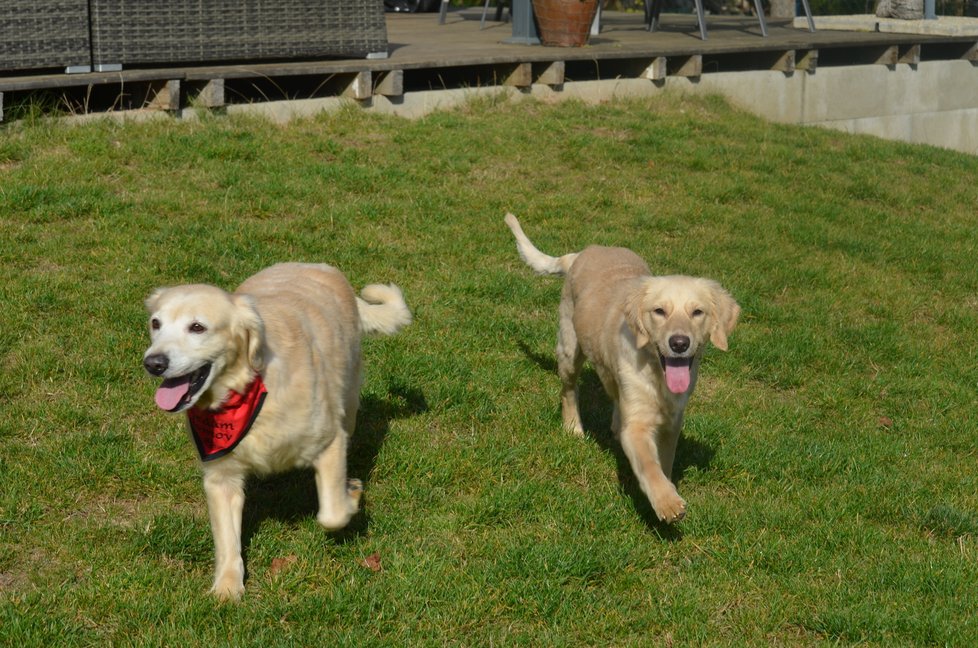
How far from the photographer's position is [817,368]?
677 cm

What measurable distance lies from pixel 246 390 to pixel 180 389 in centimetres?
24

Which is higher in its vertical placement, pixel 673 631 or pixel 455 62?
pixel 455 62

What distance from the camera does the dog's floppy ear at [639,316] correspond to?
462 cm

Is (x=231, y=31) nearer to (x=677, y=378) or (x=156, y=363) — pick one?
(x=677, y=378)

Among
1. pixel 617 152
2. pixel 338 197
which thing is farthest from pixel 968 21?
pixel 338 197

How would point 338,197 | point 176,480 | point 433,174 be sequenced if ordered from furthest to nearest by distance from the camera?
point 433,174 → point 338,197 → point 176,480

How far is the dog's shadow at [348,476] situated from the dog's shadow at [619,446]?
0.90 metres

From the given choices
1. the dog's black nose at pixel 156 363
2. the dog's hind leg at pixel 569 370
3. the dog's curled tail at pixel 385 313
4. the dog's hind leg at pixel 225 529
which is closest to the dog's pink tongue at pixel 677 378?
the dog's hind leg at pixel 569 370

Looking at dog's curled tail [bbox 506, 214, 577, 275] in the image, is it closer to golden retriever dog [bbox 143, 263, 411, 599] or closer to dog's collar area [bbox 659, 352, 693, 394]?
dog's collar area [bbox 659, 352, 693, 394]

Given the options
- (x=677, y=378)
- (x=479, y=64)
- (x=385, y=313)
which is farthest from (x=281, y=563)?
(x=479, y=64)

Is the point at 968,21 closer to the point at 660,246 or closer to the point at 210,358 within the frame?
the point at 660,246

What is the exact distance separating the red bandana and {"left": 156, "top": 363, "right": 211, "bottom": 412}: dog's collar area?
0.13 metres

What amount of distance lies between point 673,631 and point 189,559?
70.0 inches

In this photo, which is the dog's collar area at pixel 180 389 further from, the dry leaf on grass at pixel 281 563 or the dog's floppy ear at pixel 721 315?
the dog's floppy ear at pixel 721 315
